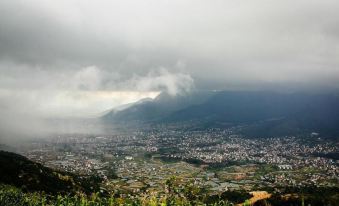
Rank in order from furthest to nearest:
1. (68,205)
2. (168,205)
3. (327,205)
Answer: (327,205) < (168,205) < (68,205)

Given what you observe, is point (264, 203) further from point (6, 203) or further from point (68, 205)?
point (6, 203)

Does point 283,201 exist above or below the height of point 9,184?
below

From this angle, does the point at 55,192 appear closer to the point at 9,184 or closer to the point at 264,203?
the point at 9,184

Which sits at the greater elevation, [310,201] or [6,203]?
[6,203]

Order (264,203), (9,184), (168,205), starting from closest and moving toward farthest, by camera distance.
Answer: (168,205)
(264,203)
(9,184)

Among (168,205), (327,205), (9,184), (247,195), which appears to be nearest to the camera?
(168,205)

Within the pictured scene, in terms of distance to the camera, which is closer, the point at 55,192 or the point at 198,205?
the point at 198,205

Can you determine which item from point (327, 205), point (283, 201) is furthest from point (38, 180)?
point (327, 205)

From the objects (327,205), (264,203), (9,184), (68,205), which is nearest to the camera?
(68,205)

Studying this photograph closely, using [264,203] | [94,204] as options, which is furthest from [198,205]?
[264,203]
